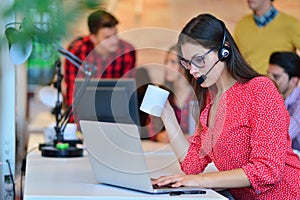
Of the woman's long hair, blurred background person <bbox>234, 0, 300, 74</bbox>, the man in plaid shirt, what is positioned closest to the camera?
the woman's long hair

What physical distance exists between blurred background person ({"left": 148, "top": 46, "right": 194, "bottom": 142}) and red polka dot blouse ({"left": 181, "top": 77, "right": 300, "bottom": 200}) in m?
0.26

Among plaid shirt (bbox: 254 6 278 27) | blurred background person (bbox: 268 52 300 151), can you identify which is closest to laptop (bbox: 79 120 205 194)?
blurred background person (bbox: 268 52 300 151)

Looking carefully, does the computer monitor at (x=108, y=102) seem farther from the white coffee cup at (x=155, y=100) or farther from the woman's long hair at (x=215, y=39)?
the woman's long hair at (x=215, y=39)

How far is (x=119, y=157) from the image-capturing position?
5.18ft

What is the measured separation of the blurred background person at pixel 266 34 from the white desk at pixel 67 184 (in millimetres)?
1697

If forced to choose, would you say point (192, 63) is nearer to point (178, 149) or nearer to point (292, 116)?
point (178, 149)

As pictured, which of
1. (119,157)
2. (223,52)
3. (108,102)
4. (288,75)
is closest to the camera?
(119,157)

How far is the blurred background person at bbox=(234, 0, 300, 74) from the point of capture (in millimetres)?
3701

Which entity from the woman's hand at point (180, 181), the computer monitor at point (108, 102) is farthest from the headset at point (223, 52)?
the computer monitor at point (108, 102)

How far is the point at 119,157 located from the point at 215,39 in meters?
0.45

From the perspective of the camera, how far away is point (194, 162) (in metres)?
1.96

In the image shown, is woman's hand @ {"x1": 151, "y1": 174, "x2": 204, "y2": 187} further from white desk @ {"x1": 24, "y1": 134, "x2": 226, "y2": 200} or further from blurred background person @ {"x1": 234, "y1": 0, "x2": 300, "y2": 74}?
blurred background person @ {"x1": 234, "y1": 0, "x2": 300, "y2": 74}

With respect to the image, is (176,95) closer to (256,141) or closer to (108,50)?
(108,50)

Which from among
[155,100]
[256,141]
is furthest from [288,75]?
[256,141]
